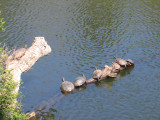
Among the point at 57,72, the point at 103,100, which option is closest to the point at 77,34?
the point at 57,72

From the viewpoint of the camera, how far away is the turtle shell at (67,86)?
516 inches

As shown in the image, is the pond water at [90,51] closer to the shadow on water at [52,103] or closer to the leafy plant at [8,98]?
the shadow on water at [52,103]

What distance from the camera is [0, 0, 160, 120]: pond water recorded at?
38.9 feet

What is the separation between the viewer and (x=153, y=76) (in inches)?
555

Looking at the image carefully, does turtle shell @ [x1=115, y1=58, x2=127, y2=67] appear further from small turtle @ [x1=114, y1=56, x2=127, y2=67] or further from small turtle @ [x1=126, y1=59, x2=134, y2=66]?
small turtle @ [x1=126, y1=59, x2=134, y2=66]

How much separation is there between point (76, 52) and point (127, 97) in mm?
6469

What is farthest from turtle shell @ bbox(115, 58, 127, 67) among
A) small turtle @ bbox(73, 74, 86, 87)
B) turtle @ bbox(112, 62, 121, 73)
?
small turtle @ bbox(73, 74, 86, 87)

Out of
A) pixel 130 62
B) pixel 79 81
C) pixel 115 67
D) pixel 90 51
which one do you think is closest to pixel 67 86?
pixel 79 81

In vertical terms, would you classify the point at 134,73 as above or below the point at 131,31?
below

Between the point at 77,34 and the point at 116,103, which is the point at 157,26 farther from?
the point at 116,103

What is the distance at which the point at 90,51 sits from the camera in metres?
17.7

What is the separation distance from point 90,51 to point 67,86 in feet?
17.0

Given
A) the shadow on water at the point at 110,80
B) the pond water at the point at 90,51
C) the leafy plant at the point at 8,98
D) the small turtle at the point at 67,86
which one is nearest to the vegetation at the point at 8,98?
the leafy plant at the point at 8,98

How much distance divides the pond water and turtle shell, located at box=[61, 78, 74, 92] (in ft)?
1.26
